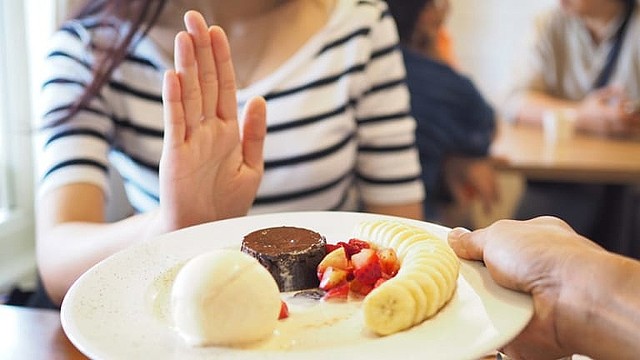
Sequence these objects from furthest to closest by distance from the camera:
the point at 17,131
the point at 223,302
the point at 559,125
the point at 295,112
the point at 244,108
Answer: the point at 559,125 < the point at 17,131 < the point at 295,112 < the point at 244,108 < the point at 223,302

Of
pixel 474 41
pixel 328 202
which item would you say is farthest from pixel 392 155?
pixel 474 41

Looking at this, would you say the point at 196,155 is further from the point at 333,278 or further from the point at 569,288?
the point at 569,288

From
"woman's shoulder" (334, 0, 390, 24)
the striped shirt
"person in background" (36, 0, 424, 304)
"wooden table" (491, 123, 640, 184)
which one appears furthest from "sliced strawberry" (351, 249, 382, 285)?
"wooden table" (491, 123, 640, 184)

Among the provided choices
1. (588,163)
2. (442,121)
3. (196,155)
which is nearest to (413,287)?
(196,155)

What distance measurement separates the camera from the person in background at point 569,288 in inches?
24.7

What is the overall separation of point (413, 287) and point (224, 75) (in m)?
0.38

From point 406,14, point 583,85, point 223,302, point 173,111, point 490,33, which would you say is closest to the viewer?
point 223,302

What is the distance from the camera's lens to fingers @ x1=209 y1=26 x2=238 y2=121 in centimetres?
86

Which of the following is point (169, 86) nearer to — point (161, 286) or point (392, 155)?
point (161, 286)

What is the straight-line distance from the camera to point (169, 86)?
0.83 meters

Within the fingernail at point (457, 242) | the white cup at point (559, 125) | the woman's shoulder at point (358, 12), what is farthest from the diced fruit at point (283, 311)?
the white cup at point (559, 125)

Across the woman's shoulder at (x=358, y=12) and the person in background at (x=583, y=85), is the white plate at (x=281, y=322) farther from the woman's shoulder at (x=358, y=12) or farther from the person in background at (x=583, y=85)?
the person in background at (x=583, y=85)

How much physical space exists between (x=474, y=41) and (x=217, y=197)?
8.28 feet

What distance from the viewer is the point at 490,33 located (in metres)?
3.23
